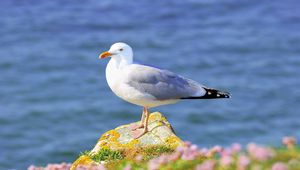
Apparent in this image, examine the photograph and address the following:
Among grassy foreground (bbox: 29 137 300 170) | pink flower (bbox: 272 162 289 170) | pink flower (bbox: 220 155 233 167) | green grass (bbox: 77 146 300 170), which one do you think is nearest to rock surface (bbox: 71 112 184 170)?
green grass (bbox: 77 146 300 170)

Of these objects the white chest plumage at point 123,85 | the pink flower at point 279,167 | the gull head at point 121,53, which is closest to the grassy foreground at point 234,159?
the pink flower at point 279,167

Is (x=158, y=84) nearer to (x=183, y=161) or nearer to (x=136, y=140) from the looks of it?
(x=136, y=140)

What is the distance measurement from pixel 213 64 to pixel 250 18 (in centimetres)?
684

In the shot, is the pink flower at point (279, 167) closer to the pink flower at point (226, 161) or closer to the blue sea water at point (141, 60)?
the pink flower at point (226, 161)

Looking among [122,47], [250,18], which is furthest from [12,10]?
[122,47]

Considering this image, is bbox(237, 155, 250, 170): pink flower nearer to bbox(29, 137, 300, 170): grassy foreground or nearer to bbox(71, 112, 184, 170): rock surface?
bbox(29, 137, 300, 170): grassy foreground

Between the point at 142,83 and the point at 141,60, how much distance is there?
23424mm

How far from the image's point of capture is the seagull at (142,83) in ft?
38.3

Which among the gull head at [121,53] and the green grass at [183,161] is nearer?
the green grass at [183,161]

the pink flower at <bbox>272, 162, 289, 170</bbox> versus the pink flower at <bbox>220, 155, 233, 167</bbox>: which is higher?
the pink flower at <bbox>220, 155, 233, 167</bbox>

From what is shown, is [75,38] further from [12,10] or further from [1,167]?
[1,167]

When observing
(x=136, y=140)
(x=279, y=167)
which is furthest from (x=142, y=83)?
(x=279, y=167)

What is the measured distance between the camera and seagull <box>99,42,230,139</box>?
1167 centimetres

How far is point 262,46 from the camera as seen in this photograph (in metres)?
38.0
